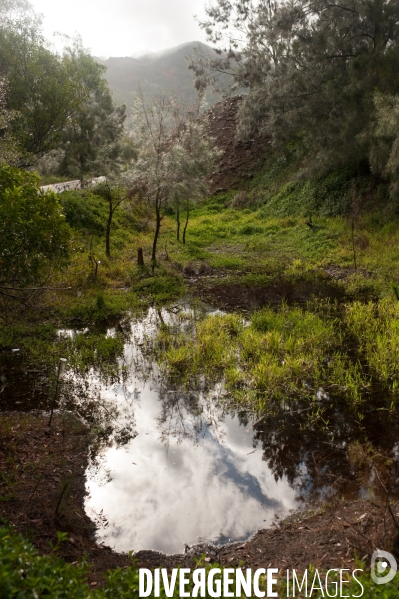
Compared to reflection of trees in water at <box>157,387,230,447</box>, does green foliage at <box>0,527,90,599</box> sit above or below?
above

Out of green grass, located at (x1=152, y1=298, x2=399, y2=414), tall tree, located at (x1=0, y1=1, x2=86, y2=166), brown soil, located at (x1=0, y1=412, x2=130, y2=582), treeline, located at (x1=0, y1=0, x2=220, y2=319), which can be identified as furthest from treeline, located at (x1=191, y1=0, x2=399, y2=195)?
brown soil, located at (x1=0, y1=412, x2=130, y2=582)

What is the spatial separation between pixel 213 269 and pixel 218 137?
28.0 meters

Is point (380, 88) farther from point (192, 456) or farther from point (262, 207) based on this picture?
point (192, 456)

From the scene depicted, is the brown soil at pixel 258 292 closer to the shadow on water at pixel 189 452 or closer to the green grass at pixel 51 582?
the shadow on water at pixel 189 452

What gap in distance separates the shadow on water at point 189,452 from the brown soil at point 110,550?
254 mm

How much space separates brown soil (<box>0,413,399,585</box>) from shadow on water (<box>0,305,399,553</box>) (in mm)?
254

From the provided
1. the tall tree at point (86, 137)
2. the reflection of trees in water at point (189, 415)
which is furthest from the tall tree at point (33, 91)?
the reflection of trees in water at point (189, 415)

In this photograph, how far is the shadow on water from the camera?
18.6ft

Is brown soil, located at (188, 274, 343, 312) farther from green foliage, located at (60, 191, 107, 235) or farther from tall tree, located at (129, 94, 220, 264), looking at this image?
green foliage, located at (60, 191, 107, 235)

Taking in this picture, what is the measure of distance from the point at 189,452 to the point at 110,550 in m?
2.21

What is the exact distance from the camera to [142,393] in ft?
29.7

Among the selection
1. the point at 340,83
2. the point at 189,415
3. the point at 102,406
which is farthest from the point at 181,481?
the point at 340,83

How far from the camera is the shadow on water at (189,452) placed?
18.6ft

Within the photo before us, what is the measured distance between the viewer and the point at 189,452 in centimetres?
707
